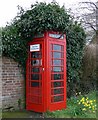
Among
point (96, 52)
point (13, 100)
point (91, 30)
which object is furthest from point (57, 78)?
point (91, 30)

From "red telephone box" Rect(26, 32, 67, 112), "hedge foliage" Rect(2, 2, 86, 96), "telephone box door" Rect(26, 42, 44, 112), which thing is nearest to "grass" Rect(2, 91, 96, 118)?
"red telephone box" Rect(26, 32, 67, 112)

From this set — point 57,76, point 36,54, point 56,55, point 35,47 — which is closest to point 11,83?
point 36,54

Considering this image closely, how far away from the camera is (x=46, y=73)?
8.16 metres

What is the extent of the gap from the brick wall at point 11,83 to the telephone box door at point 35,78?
0.97 ft

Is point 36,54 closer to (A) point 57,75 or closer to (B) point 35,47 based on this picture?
(B) point 35,47

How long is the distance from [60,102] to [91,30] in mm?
11936

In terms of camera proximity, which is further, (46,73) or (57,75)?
(57,75)

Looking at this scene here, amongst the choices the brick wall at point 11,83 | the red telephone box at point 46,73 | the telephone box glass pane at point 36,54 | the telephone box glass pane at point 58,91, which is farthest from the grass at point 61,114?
the telephone box glass pane at point 36,54

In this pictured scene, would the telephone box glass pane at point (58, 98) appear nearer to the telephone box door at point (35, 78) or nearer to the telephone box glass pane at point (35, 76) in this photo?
the telephone box door at point (35, 78)

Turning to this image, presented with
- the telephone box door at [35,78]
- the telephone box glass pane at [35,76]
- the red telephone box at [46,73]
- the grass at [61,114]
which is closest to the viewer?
the grass at [61,114]

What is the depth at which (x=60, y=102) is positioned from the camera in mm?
8617

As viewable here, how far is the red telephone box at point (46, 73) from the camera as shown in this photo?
8.18m

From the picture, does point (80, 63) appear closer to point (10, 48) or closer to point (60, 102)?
point (60, 102)

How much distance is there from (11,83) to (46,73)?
4.30ft
